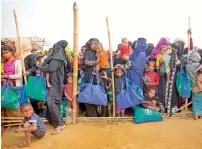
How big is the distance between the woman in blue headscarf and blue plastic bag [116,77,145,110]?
21cm

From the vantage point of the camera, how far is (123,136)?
13.8 ft

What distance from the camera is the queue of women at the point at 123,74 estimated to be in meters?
4.65

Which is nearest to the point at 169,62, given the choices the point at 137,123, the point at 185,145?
the point at 137,123

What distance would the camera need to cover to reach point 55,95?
4.58 meters

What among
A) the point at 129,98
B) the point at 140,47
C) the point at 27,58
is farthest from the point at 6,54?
the point at 140,47

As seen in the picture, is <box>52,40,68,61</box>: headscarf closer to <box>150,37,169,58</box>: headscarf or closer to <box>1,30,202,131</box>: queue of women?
<box>1,30,202,131</box>: queue of women

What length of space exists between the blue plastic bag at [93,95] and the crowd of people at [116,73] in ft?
0.66

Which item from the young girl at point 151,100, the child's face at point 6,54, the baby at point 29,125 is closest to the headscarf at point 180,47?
the young girl at point 151,100

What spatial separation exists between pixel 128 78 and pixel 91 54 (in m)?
0.89

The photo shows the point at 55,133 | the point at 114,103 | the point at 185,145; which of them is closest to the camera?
the point at 185,145

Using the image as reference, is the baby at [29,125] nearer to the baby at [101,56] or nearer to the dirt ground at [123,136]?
the dirt ground at [123,136]

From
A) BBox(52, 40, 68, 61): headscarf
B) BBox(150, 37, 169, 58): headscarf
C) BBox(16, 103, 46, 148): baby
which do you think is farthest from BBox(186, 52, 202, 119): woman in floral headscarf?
BBox(16, 103, 46, 148): baby

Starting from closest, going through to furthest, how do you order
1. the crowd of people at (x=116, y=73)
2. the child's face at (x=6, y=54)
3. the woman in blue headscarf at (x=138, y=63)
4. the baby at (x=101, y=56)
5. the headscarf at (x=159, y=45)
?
the child's face at (x=6, y=54)
the crowd of people at (x=116, y=73)
the baby at (x=101, y=56)
the woman in blue headscarf at (x=138, y=63)
the headscarf at (x=159, y=45)

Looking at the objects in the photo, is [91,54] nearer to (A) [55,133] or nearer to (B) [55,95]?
(B) [55,95]
